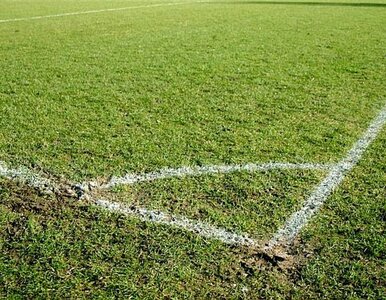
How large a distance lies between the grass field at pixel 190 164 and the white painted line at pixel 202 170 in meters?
0.04

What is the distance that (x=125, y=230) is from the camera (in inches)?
102

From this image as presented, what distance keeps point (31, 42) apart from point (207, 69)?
3.69 m

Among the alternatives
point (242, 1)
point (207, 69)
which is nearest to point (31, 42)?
point (207, 69)

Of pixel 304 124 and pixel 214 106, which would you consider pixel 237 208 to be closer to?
pixel 304 124

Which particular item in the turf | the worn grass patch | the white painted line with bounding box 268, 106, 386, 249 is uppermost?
the turf

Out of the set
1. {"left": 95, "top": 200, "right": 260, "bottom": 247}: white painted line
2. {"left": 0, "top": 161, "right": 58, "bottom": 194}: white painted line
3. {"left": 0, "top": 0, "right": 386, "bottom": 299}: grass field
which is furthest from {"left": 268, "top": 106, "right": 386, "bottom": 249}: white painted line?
{"left": 0, "top": 161, "right": 58, "bottom": 194}: white painted line

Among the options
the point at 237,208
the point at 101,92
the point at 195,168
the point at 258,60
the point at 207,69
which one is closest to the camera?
the point at 237,208

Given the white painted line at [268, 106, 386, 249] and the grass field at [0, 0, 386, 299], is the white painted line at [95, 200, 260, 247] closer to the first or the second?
the grass field at [0, 0, 386, 299]

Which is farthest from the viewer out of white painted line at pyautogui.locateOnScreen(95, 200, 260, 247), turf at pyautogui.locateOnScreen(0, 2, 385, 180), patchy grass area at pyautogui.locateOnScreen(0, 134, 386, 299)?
turf at pyautogui.locateOnScreen(0, 2, 385, 180)

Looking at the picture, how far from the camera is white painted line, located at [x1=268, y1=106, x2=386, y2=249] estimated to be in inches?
101

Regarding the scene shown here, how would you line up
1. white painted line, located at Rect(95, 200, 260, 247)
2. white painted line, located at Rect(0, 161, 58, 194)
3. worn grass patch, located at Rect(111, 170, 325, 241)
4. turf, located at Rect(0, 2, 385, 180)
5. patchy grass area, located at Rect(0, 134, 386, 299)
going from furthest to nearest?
turf, located at Rect(0, 2, 385, 180)
white painted line, located at Rect(0, 161, 58, 194)
worn grass patch, located at Rect(111, 170, 325, 241)
white painted line, located at Rect(95, 200, 260, 247)
patchy grass area, located at Rect(0, 134, 386, 299)

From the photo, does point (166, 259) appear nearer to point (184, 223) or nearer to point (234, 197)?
point (184, 223)

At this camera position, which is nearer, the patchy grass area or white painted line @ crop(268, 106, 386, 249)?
the patchy grass area

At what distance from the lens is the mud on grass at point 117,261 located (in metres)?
2.17
